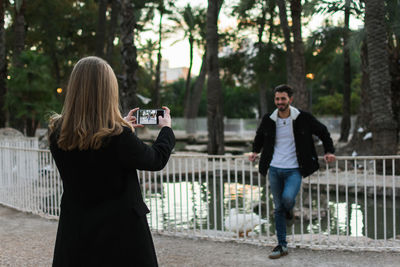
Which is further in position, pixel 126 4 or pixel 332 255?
pixel 126 4

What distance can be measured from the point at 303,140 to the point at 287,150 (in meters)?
0.22

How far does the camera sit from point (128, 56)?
38.5ft

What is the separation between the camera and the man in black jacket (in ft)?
15.8

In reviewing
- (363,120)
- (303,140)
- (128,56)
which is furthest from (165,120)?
(363,120)

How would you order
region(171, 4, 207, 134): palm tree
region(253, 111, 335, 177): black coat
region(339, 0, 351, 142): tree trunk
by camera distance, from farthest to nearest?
region(171, 4, 207, 134): palm tree → region(339, 0, 351, 142): tree trunk → region(253, 111, 335, 177): black coat

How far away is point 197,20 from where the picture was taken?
139ft

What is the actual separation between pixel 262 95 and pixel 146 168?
28334 mm

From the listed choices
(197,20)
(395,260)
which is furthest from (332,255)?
(197,20)

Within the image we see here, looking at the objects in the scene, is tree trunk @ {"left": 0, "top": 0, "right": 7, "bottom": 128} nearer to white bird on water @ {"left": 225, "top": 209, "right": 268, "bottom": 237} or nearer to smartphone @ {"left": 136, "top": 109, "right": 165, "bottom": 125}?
white bird on water @ {"left": 225, "top": 209, "right": 268, "bottom": 237}

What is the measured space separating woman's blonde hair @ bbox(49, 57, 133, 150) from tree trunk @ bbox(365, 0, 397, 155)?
9.54 m

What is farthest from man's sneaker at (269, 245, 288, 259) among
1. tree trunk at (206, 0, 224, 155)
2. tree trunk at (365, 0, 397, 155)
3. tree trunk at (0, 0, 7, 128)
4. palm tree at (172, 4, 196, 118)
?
palm tree at (172, 4, 196, 118)

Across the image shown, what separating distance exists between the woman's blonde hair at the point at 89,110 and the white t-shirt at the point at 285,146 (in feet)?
10.1

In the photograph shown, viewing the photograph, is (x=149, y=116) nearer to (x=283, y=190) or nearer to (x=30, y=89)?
(x=283, y=190)

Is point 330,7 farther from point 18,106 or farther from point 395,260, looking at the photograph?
point 395,260
